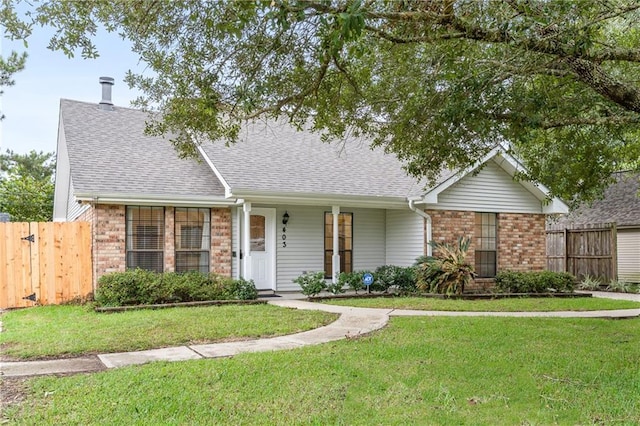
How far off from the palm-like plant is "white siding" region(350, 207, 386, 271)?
2.04m

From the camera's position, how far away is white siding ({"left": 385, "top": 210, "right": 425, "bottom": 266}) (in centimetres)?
1443

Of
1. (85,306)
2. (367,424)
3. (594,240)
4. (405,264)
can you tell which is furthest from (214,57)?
(594,240)

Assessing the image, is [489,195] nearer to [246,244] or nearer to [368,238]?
[368,238]

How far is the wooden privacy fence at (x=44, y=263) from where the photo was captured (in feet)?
A: 37.2

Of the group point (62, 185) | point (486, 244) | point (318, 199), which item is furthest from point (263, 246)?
point (62, 185)

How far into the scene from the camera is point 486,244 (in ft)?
49.5

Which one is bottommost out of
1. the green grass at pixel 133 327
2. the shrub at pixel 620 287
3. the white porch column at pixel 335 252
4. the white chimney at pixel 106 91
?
the shrub at pixel 620 287

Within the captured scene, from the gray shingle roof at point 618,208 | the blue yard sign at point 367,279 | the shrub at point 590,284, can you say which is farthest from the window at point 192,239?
the gray shingle roof at point 618,208

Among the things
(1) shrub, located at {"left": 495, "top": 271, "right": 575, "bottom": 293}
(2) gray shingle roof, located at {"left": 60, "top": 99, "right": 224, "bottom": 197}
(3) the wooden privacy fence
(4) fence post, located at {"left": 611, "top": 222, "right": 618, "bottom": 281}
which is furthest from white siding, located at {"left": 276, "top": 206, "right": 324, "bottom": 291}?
(4) fence post, located at {"left": 611, "top": 222, "right": 618, "bottom": 281}

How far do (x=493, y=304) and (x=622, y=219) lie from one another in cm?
882

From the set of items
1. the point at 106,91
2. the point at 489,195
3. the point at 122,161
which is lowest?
the point at 489,195

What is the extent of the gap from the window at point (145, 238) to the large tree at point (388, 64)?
403 centimetres

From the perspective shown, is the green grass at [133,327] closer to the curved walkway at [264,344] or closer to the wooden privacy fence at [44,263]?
the curved walkway at [264,344]

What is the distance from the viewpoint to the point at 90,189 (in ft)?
Answer: 37.6
